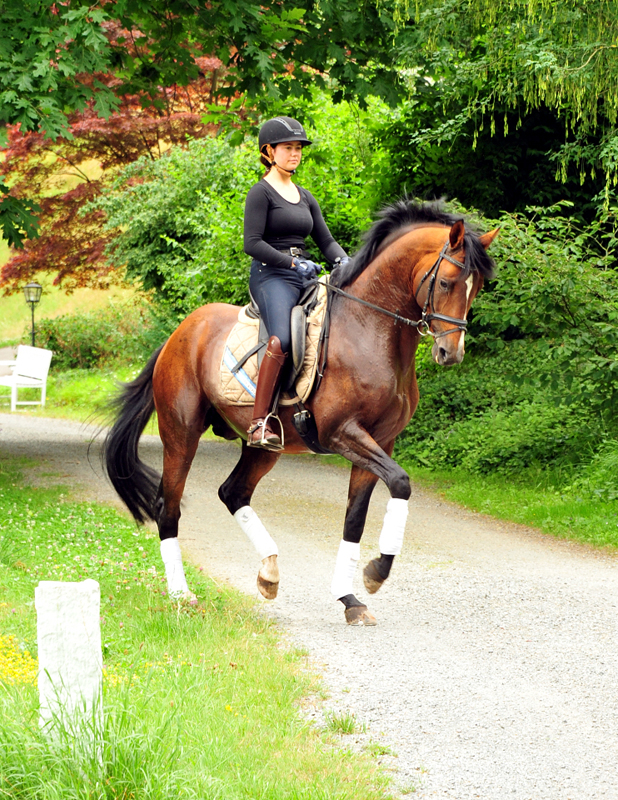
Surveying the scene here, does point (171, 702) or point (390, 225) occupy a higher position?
point (390, 225)

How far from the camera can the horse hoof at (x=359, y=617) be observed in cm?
634

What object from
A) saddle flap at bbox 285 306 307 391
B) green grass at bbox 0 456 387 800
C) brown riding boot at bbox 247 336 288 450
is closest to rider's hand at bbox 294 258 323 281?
saddle flap at bbox 285 306 307 391

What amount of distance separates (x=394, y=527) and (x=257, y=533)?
4.04ft

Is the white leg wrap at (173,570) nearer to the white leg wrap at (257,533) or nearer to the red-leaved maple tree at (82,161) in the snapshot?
the white leg wrap at (257,533)

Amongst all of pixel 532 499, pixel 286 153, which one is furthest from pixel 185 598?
pixel 532 499

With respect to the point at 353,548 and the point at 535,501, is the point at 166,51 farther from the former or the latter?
the point at 353,548

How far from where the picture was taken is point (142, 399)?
25.1 feet

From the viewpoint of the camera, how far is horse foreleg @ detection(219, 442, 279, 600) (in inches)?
262

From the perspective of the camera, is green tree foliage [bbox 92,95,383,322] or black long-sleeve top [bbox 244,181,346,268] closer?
→ black long-sleeve top [bbox 244,181,346,268]

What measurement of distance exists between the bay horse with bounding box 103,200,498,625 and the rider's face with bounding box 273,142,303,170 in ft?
2.29

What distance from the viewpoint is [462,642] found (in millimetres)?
5953

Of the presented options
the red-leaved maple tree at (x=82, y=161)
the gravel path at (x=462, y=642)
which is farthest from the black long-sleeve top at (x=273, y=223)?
the red-leaved maple tree at (x=82, y=161)

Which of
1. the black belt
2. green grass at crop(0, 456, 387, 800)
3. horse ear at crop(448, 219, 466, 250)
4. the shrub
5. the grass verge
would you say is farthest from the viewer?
the shrub

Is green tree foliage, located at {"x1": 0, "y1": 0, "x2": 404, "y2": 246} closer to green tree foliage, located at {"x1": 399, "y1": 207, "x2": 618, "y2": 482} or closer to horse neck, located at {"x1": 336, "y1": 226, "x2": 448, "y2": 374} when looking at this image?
green tree foliage, located at {"x1": 399, "y1": 207, "x2": 618, "y2": 482}
